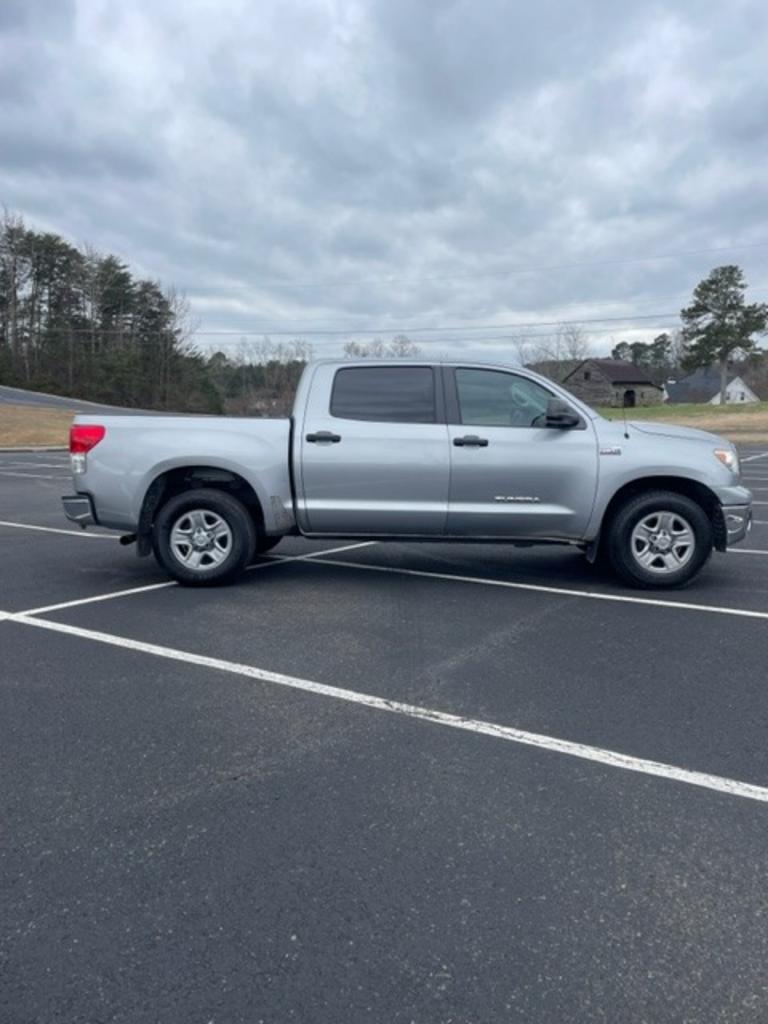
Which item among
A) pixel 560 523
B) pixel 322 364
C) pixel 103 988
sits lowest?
pixel 103 988

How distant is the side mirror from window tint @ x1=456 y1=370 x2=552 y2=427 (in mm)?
137

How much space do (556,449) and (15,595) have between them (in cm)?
468

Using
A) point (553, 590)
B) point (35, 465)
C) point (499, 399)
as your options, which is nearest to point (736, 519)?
point (553, 590)

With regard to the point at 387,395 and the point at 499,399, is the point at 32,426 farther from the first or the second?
the point at 499,399

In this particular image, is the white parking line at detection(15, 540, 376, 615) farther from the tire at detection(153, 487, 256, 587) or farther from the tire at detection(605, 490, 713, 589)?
the tire at detection(605, 490, 713, 589)

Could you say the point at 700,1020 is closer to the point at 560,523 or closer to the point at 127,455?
the point at 560,523

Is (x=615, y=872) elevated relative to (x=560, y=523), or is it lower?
lower

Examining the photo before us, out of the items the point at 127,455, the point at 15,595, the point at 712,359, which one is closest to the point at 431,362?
the point at 127,455

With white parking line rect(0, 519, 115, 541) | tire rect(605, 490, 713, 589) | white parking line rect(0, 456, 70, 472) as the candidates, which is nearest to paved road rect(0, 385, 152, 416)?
white parking line rect(0, 456, 70, 472)

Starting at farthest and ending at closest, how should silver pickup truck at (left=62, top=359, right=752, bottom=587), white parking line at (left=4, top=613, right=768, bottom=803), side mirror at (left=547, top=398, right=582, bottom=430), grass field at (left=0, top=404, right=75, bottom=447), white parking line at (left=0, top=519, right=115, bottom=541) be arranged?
grass field at (left=0, top=404, right=75, bottom=447), white parking line at (left=0, top=519, right=115, bottom=541), silver pickup truck at (left=62, top=359, right=752, bottom=587), side mirror at (left=547, top=398, right=582, bottom=430), white parking line at (left=4, top=613, right=768, bottom=803)

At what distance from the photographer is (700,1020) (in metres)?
1.99

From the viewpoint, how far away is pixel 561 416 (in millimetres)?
6191

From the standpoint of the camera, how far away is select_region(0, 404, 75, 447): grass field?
103 feet

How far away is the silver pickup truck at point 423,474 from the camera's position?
20.7 feet
